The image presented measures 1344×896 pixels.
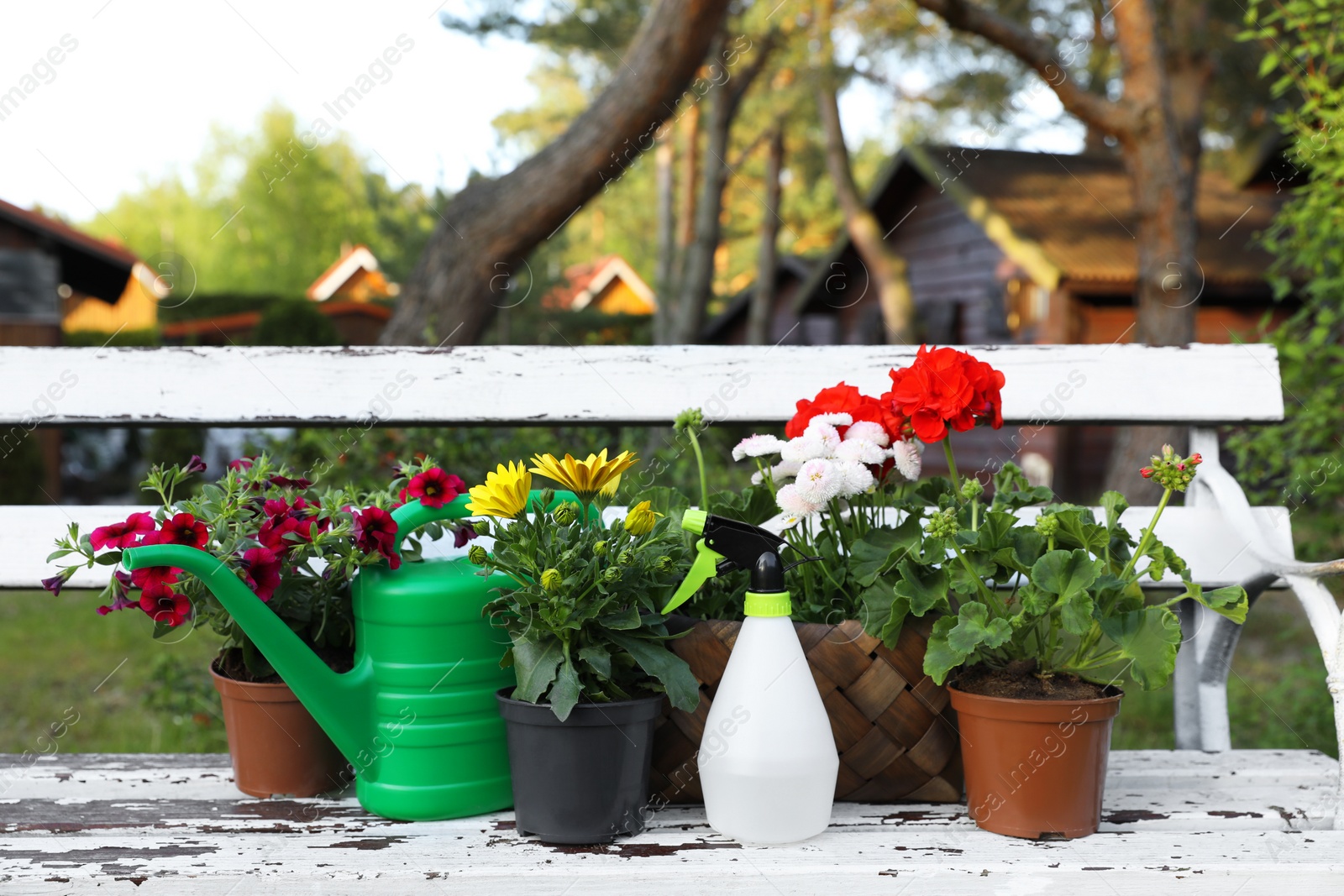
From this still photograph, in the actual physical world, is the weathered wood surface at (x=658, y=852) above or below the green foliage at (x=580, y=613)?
below

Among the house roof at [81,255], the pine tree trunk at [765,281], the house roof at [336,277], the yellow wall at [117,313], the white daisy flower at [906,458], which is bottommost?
the white daisy flower at [906,458]

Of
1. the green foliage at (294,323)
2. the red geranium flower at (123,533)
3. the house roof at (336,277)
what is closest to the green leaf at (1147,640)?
the red geranium flower at (123,533)

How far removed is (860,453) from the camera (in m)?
1.10

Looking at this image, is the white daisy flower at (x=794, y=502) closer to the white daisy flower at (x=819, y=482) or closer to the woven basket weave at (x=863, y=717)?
the white daisy flower at (x=819, y=482)

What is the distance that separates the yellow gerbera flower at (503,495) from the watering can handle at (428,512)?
4 cm

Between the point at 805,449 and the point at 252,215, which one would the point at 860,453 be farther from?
the point at 252,215

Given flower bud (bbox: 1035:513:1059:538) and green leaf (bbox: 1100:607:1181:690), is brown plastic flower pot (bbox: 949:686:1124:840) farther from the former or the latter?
flower bud (bbox: 1035:513:1059:538)

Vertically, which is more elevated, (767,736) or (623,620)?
(623,620)

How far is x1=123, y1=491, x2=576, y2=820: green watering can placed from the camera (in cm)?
107

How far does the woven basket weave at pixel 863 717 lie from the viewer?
112 cm

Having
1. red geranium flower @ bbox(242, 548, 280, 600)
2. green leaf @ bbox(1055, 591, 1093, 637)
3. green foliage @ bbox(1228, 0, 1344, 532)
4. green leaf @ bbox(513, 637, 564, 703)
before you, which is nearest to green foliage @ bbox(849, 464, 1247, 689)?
green leaf @ bbox(1055, 591, 1093, 637)

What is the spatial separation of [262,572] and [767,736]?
57 centimetres

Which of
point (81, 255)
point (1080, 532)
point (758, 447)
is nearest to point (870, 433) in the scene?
point (758, 447)

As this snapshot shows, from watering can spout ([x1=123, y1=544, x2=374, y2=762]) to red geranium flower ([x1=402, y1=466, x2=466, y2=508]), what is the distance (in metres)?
0.19
